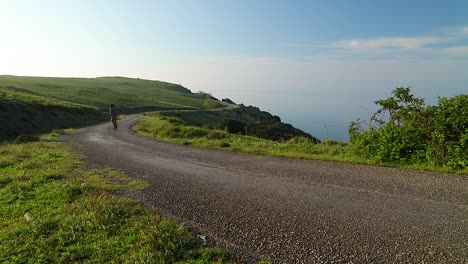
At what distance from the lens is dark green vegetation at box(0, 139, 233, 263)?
5605 millimetres

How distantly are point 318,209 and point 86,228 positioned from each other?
14.8 ft

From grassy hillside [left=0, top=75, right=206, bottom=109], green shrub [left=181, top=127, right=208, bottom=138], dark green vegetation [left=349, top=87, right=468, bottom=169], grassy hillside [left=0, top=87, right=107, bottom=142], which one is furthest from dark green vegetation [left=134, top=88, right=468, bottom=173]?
grassy hillside [left=0, top=75, right=206, bottom=109]

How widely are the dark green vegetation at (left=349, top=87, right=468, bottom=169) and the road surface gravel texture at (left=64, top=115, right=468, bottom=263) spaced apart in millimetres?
815

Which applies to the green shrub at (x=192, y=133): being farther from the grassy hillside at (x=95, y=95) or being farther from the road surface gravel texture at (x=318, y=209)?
the grassy hillside at (x=95, y=95)

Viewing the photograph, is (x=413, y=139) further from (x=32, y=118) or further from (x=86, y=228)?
(x=32, y=118)

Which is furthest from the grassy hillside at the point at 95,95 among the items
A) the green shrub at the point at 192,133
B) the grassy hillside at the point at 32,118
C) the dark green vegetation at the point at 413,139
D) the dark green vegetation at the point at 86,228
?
the dark green vegetation at the point at 413,139

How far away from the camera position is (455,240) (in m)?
5.35

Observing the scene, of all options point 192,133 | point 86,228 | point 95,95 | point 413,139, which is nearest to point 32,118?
point 192,133

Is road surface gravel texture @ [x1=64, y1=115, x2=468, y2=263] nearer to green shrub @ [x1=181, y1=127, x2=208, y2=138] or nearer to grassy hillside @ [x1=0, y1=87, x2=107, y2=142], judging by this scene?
green shrub @ [x1=181, y1=127, x2=208, y2=138]

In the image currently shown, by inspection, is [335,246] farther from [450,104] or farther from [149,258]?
[450,104]

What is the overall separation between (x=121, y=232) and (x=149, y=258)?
1.42 metres

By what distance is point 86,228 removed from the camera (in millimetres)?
6746

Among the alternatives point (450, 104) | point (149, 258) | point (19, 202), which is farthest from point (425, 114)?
point (19, 202)

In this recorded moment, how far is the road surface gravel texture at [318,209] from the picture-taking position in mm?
5301
